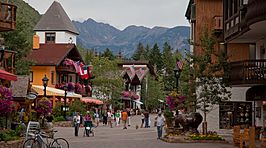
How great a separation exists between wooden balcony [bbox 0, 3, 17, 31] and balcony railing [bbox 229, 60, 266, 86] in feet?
38.3

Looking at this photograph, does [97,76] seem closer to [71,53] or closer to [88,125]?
[71,53]

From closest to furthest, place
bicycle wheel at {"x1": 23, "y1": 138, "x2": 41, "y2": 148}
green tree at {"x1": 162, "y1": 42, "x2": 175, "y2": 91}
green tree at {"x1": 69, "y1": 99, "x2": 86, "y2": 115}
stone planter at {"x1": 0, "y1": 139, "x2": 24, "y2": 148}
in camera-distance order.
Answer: bicycle wheel at {"x1": 23, "y1": 138, "x2": 41, "y2": 148} < stone planter at {"x1": 0, "y1": 139, "x2": 24, "y2": 148} < green tree at {"x1": 69, "y1": 99, "x2": 86, "y2": 115} < green tree at {"x1": 162, "y1": 42, "x2": 175, "y2": 91}

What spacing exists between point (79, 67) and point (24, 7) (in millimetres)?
83211

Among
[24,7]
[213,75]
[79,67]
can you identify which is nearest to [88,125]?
[213,75]

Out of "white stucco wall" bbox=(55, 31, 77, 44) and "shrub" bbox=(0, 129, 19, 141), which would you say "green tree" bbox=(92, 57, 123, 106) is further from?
"shrub" bbox=(0, 129, 19, 141)

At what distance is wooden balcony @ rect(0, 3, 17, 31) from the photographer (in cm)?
2923

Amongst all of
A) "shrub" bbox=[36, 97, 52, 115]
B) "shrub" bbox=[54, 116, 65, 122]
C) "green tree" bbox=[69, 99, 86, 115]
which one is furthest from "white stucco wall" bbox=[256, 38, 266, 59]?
"green tree" bbox=[69, 99, 86, 115]

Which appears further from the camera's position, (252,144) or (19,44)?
(19,44)

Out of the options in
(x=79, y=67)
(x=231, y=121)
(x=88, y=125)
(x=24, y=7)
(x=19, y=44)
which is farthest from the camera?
(x=24, y=7)

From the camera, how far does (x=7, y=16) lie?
29.7 m

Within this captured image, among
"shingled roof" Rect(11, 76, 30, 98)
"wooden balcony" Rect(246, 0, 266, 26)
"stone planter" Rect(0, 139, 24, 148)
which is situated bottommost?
"stone planter" Rect(0, 139, 24, 148)

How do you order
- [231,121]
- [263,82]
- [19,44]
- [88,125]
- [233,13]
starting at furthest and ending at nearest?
[19,44] → [231,121] → [88,125] → [233,13] → [263,82]

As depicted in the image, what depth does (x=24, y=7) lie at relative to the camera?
15362 centimetres

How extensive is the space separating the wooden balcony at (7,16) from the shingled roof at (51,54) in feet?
135
